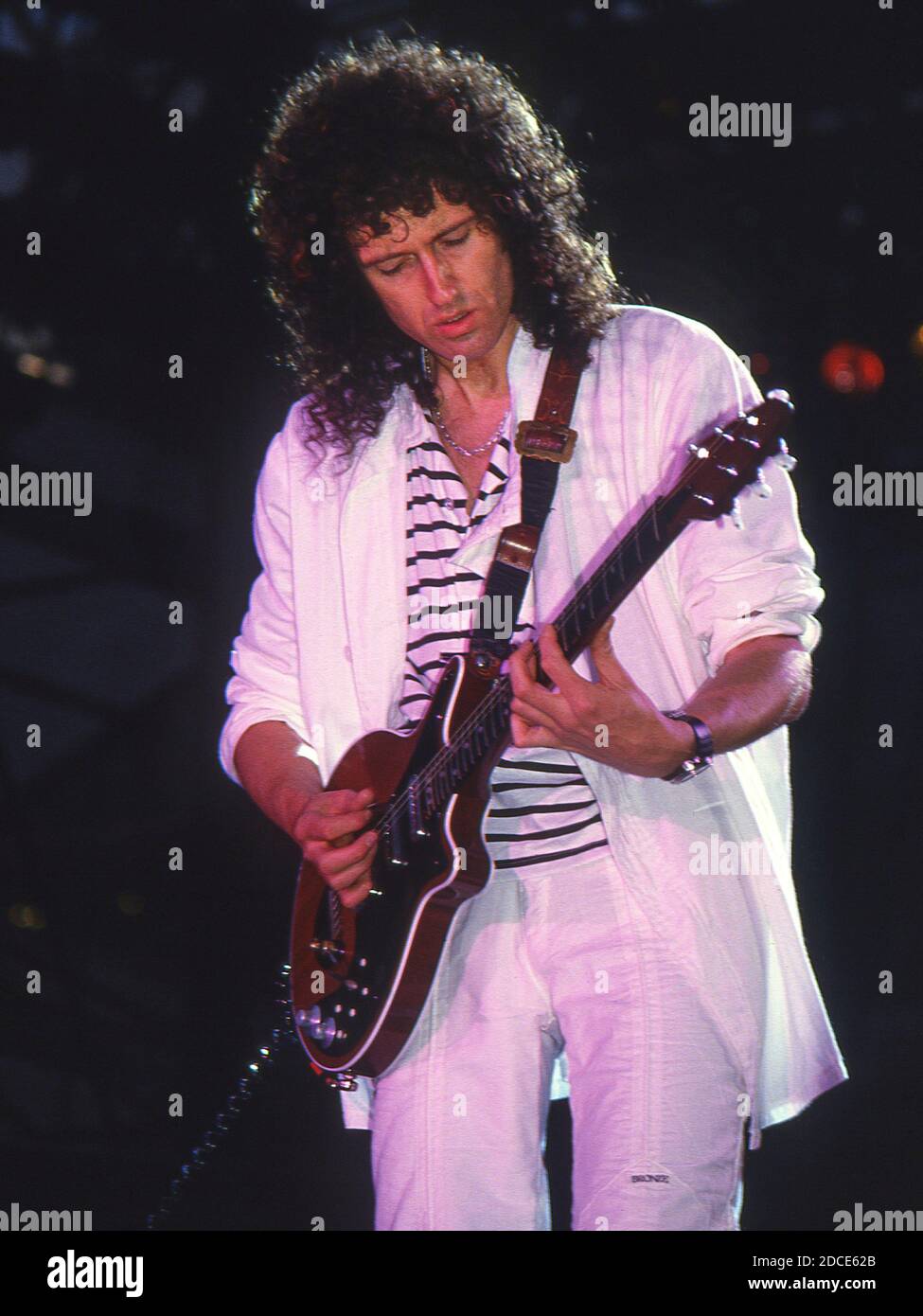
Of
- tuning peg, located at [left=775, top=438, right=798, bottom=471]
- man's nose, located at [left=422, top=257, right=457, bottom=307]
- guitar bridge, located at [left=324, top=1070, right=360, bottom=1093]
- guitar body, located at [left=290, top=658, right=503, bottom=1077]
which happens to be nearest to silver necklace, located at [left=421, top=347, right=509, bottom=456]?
man's nose, located at [left=422, top=257, right=457, bottom=307]

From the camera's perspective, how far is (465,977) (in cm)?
241

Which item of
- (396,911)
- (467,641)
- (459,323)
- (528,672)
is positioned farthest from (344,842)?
(459,323)

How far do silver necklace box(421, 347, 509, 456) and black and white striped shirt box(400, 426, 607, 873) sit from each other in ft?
0.07

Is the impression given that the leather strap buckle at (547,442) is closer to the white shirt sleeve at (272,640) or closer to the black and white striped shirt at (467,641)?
the black and white striped shirt at (467,641)

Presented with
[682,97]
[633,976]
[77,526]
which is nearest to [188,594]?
[77,526]

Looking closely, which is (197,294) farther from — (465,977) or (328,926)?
(465,977)

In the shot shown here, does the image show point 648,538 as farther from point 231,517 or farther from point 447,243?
point 231,517

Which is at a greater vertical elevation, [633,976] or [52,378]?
[52,378]

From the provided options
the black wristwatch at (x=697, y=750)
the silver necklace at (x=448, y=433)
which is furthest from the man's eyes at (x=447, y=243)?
the black wristwatch at (x=697, y=750)

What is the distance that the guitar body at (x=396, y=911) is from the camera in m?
2.33

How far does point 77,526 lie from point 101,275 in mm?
704

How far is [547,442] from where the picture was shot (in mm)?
2443

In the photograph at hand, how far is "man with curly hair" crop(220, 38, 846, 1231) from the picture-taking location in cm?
219
